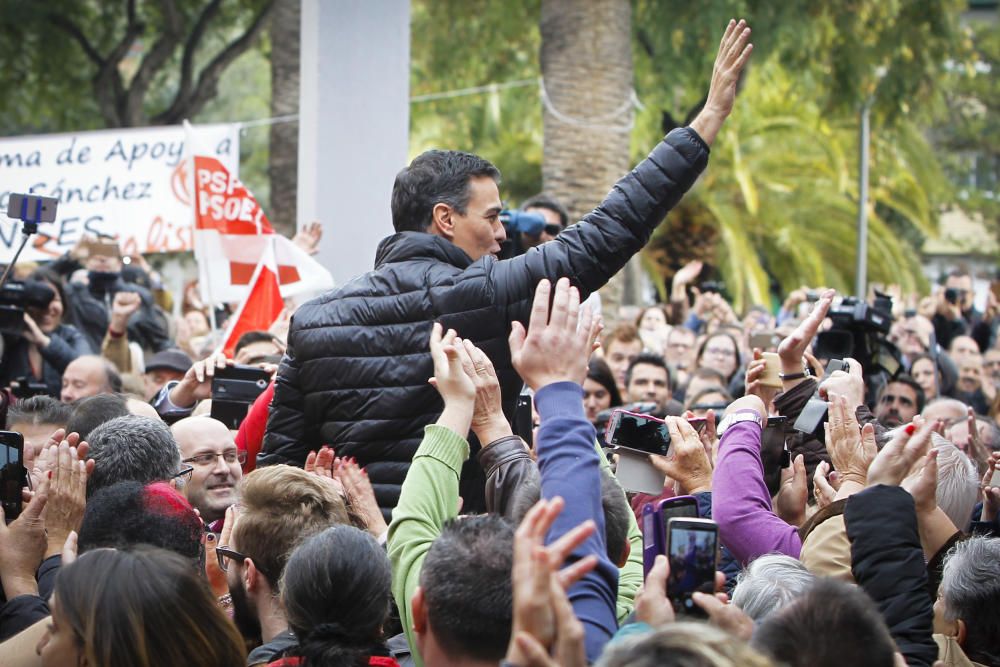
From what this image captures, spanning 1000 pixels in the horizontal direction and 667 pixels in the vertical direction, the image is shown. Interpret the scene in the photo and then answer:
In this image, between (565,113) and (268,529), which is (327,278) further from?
(565,113)

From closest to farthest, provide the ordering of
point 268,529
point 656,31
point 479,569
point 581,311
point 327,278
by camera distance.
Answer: point 479,569 → point 581,311 → point 268,529 → point 327,278 → point 656,31

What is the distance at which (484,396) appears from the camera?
3443 millimetres

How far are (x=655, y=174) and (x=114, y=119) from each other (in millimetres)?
15763

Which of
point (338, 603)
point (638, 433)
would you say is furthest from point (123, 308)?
point (338, 603)

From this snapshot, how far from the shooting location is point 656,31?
14.4m

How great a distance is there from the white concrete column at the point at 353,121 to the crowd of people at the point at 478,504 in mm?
2133

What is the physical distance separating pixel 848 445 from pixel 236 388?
8.61 feet

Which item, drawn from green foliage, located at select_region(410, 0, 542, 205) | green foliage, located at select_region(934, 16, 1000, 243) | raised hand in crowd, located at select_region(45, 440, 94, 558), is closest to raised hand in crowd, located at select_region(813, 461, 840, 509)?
raised hand in crowd, located at select_region(45, 440, 94, 558)

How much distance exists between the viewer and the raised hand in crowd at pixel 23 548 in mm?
3682

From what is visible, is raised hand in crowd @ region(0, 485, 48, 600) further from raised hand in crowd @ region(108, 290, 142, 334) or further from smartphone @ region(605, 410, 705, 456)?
raised hand in crowd @ region(108, 290, 142, 334)

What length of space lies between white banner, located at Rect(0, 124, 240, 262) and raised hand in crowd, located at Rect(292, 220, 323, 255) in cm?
382

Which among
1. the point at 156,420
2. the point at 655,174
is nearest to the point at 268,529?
the point at 156,420

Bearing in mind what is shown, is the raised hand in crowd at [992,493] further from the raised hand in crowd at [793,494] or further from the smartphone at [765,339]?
the smartphone at [765,339]

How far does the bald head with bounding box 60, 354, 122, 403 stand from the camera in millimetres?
7020
